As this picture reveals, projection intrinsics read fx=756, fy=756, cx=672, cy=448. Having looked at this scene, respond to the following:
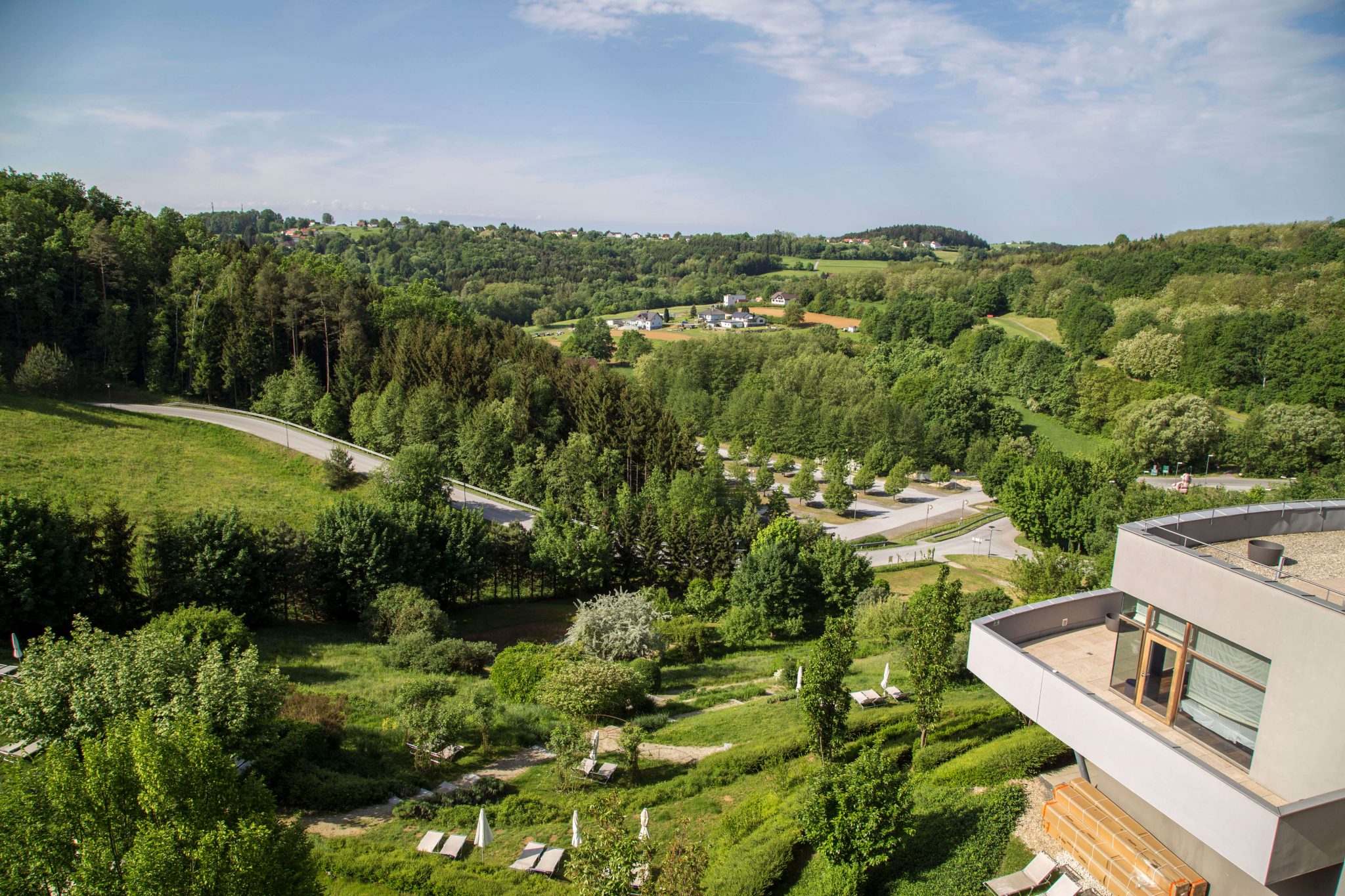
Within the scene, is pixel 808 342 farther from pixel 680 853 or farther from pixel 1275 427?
pixel 680 853

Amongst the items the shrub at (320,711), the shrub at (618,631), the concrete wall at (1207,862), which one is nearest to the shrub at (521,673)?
the shrub at (618,631)

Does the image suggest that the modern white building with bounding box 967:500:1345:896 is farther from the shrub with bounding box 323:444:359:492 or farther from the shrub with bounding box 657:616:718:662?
the shrub with bounding box 323:444:359:492

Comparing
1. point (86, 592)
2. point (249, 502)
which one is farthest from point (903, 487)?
point (86, 592)

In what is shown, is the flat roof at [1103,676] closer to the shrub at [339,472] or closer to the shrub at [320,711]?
the shrub at [320,711]

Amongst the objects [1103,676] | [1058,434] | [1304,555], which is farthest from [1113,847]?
[1058,434]

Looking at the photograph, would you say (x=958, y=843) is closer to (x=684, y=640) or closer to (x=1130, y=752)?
(x=1130, y=752)
